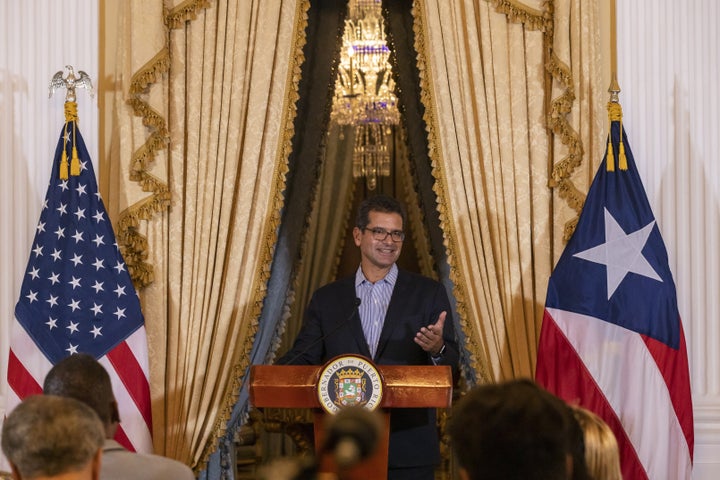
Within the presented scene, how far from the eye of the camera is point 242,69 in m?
5.47

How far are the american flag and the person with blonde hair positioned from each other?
3221 mm

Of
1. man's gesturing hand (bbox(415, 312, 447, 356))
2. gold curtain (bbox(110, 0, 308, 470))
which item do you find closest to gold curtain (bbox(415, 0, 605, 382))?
gold curtain (bbox(110, 0, 308, 470))

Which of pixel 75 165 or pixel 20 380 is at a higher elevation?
A: pixel 75 165

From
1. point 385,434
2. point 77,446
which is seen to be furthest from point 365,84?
point 77,446

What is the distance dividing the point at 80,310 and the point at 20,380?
0.44 metres

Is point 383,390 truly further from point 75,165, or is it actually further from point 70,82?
point 70,82

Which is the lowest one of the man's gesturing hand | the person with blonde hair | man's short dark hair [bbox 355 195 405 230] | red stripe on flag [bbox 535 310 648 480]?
red stripe on flag [bbox 535 310 648 480]

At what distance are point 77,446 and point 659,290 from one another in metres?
3.39

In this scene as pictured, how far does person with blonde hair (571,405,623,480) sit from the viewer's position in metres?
2.34

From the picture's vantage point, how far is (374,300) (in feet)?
15.9

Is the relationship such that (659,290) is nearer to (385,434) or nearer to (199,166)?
(385,434)

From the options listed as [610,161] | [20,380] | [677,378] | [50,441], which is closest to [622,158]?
[610,161]

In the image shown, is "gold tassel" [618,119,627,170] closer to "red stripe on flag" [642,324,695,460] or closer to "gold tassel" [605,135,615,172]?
"gold tassel" [605,135,615,172]

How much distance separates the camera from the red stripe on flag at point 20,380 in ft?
16.8
